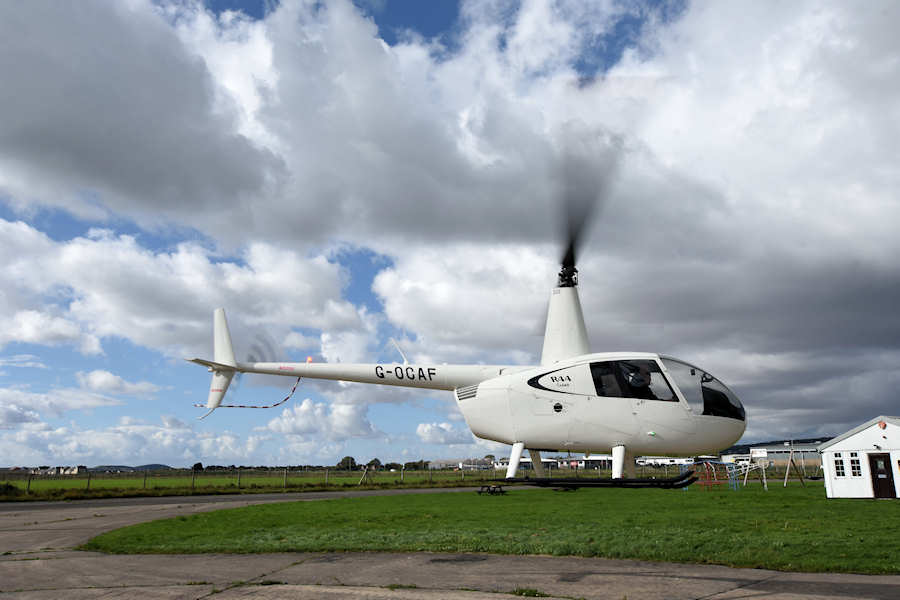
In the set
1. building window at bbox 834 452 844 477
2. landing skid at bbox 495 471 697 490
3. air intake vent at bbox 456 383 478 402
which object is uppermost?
air intake vent at bbox 456 383 478 402

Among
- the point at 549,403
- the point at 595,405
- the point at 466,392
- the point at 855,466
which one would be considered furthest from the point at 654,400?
the point at 855,466

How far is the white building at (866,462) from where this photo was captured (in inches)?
857

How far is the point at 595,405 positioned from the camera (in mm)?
19125

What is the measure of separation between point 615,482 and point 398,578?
40.7 feet

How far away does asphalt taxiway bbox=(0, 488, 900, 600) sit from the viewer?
650cm

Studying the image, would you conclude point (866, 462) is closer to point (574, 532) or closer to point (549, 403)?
point (549, 403)

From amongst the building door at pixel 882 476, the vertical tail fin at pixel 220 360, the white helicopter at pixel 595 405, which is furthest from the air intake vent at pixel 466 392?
the building door at pixel 882 476

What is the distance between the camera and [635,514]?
42.8ft

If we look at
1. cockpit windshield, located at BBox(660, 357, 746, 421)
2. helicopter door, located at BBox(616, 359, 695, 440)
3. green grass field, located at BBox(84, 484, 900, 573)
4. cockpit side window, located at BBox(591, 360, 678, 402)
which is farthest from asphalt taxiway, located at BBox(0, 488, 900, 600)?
cockpit windshield, located at BBox(660, 357, 746, 421)

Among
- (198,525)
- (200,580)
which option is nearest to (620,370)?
(198,525)

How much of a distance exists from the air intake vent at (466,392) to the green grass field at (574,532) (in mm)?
5087

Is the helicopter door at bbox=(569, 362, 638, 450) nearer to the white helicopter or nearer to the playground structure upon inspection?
the white helicopter

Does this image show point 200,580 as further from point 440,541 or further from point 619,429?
point 619,429

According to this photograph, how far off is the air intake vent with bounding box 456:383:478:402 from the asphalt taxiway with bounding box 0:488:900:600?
12100 millimetres
